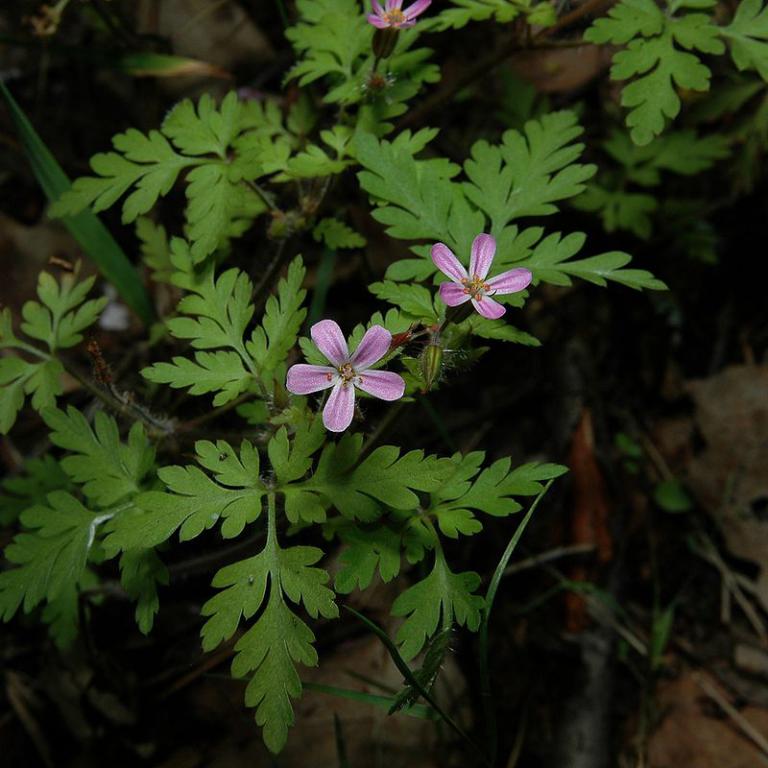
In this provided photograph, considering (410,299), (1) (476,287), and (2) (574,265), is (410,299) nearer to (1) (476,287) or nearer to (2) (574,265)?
(1) (476,287)

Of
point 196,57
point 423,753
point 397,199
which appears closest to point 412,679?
point 423,753

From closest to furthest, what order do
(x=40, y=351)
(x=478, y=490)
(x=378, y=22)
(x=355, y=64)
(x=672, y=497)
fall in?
1. (x=478, y=490)
2. (x=378, y=22)
3. (x=40, y=351)
4. (x=355, y=64)
5. (x=672, y=497)

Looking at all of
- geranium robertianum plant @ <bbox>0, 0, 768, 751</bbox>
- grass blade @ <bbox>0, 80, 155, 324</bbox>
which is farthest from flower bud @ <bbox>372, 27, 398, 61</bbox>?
grass blade @ <bbox>0, 80, 155, 324</bbox>

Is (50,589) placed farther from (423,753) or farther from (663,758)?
(663,758)

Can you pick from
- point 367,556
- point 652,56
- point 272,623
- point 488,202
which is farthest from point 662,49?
point 272,623

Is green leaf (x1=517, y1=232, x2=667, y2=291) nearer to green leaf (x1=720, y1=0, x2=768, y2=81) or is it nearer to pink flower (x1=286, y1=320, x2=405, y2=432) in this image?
pink flower (x1=286, y1=320, x2=405, y2=432)
